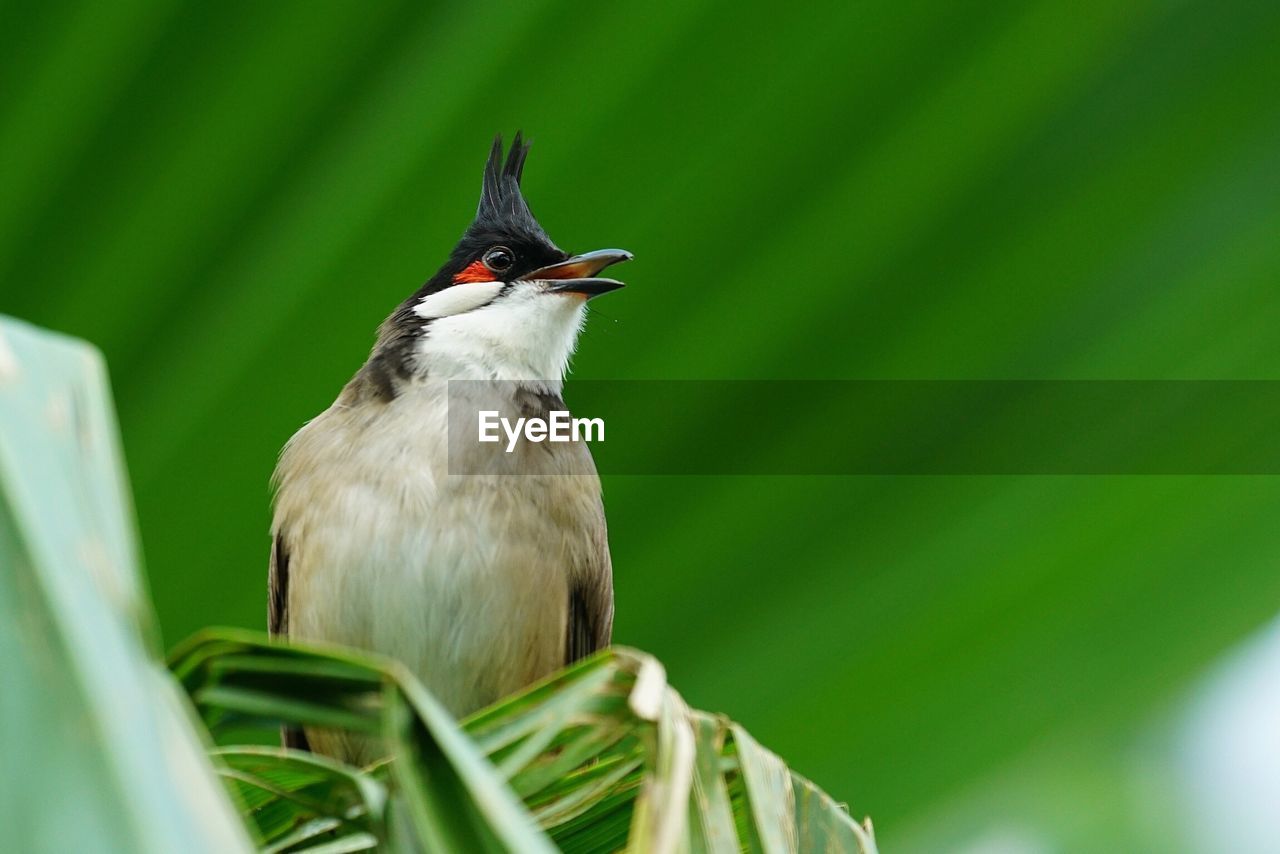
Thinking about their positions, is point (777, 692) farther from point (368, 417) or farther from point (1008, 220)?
point (368, 417)

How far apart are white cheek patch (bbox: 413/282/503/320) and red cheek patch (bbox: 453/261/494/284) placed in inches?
0.8

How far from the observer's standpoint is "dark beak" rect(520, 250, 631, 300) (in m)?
2.24

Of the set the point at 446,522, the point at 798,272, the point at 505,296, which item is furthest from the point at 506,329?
the point at 798,272

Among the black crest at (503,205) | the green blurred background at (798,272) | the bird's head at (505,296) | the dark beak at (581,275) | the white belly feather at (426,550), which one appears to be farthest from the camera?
the black crest at (503,205)

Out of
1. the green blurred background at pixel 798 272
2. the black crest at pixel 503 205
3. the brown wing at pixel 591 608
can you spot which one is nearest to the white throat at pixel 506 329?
the black crest at pixel 503 205

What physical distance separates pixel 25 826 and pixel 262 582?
1.30 metres

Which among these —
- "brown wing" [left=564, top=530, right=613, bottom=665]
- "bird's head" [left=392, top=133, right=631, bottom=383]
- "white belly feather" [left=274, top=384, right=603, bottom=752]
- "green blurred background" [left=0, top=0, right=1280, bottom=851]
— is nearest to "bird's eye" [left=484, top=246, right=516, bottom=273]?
"bird's head" [left=392, top=133, right=631, bottom=383]

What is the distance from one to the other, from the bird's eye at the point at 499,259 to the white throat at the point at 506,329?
0.05m

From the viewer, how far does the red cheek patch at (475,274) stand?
2.55 m

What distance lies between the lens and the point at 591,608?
2.36 m

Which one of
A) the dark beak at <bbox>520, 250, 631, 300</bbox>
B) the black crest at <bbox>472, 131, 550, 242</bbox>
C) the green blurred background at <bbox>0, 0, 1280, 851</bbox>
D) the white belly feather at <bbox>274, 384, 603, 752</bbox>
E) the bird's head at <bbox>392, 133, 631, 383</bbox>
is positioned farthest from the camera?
the black crest at <bbox>472, 131, 550, 242</bbox>

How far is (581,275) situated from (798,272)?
1.02 metres

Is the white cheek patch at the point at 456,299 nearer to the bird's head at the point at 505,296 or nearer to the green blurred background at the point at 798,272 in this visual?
the bird's head at the point at 505,296

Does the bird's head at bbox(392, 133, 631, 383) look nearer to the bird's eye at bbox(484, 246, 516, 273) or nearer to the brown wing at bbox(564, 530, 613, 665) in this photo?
the bird's eye at bbox(484, 246, 516, 273)
